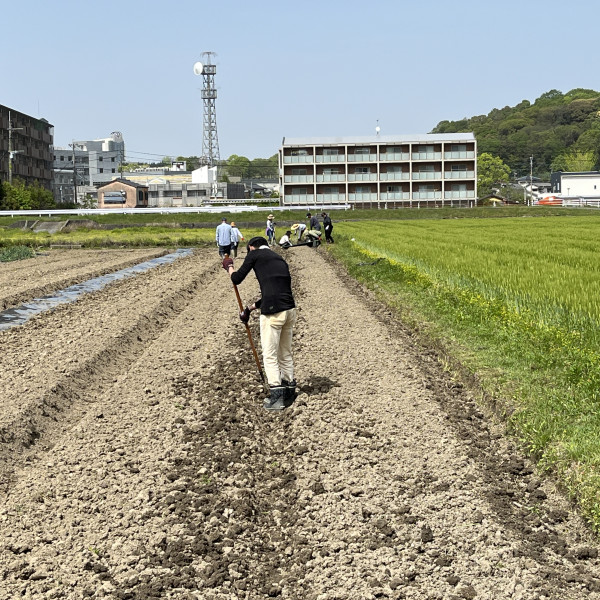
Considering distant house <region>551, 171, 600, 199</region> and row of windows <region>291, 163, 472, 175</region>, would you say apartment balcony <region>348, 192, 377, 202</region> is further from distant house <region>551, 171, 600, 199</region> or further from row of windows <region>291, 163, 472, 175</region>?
distant house <region>551, 171, 600, 199</region>

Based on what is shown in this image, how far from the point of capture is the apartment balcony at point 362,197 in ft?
285

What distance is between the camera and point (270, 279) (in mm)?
8977

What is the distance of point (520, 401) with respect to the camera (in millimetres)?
8266

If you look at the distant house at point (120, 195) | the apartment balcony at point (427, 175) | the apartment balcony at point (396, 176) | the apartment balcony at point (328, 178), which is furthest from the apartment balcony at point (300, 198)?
the distant house at point (120, 195)

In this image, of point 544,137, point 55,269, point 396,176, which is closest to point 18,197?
point 396,176

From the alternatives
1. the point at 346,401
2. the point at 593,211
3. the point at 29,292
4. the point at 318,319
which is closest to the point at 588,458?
the point at 346,401

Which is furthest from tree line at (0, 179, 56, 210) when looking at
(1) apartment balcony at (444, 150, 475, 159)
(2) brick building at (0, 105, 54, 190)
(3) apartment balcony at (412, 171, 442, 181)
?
(1) apartment balcony at (444, 150, 475, 159)

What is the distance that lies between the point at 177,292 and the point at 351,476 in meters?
14.2

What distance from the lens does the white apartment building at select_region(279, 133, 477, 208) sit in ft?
282

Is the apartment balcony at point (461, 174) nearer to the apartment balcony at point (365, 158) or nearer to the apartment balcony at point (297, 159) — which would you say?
the apartment balcony at point (365, 158)

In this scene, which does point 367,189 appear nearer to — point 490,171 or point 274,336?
point 490,171

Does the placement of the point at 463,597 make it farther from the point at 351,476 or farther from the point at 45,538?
the point at 45,538

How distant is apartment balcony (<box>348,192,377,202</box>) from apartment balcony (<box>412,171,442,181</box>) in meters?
4.65

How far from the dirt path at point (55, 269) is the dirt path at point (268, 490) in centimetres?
A: 989
